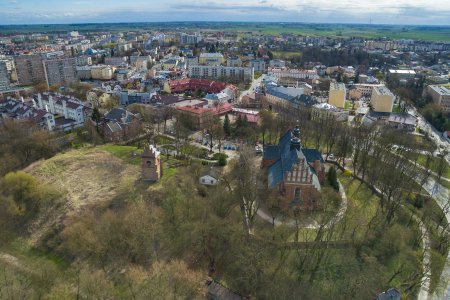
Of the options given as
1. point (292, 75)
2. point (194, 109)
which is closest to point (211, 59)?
point (292, 75)

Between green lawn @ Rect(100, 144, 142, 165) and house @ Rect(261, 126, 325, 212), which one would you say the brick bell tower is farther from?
house @ Rect(261, 126, 325, 212)

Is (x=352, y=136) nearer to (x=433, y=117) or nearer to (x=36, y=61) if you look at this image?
(x=433, y=117)

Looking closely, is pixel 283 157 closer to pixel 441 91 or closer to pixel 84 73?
pixel 441 91

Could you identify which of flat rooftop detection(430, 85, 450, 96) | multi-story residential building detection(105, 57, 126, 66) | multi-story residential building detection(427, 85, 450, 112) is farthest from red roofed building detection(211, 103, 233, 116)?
multi-story residential building detection(105, 57, 126, 66)

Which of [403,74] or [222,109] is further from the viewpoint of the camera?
[403,74]

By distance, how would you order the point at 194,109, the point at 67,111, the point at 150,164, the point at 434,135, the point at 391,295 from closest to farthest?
the point at 391,295, the point at 150,164, the point at 434,135, the point at 194,109, the point at 67,111

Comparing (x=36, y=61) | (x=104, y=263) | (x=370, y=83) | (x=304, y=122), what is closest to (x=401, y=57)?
(x=370, y=83)

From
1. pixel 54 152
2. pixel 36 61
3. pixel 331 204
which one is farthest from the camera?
pixel 36 61
